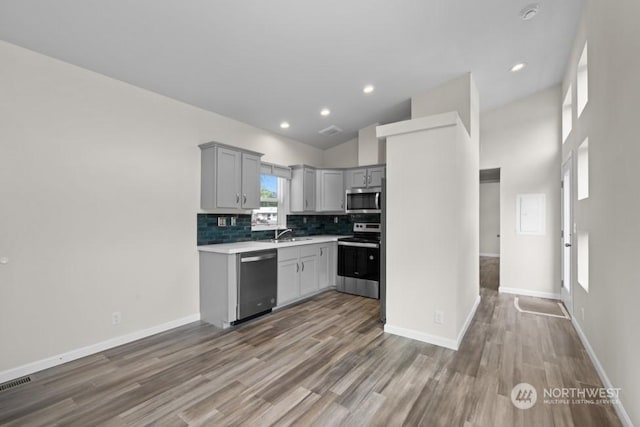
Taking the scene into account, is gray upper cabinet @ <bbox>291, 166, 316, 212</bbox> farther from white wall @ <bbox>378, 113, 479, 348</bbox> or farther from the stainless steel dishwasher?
white wall @ <bbox>378, 113, 479, 348</bbox>

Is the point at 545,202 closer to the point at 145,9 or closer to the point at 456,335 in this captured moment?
the point at 456,335

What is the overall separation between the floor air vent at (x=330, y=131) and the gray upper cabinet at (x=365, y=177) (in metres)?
0.76

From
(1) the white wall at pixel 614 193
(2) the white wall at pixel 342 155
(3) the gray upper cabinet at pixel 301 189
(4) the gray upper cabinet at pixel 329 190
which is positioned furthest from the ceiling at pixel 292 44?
(2) the white wall at pixel 342 155

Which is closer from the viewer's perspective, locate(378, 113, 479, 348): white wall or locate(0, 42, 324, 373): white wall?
locate(0, 42, 324, 373): white wall

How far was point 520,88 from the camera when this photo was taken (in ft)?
14.4

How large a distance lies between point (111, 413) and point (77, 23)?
2.89 metres

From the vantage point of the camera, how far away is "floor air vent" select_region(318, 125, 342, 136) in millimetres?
5037

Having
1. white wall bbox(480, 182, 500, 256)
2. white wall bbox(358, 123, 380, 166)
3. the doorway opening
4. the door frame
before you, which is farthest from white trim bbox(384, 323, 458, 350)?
white wall bbox(480, 182, 500, 256)

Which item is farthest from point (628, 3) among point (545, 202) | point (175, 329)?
point (175, 329)

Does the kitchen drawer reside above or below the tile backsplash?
below

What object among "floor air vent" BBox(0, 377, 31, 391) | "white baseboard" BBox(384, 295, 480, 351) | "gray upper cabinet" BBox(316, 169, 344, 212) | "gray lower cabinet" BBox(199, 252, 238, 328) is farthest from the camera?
"gray upper cabinet" BBox(316, 169, 344, 212)

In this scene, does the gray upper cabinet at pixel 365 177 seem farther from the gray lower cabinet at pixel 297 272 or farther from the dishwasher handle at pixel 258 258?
the dishwasher handle at pixel 258 258

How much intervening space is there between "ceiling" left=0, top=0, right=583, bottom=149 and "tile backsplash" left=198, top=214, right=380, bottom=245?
153 cm

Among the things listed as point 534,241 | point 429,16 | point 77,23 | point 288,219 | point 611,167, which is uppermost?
point 429,16
